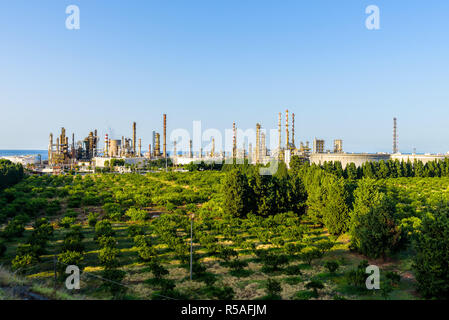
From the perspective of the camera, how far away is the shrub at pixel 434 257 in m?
9.94

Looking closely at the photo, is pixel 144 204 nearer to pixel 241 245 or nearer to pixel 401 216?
pixel 241 245

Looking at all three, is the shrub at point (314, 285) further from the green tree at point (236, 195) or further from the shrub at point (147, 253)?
the green tree at point (236, 195)

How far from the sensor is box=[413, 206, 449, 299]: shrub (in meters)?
9.94

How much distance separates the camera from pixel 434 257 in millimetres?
10070

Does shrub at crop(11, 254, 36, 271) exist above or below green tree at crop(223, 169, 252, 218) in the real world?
below

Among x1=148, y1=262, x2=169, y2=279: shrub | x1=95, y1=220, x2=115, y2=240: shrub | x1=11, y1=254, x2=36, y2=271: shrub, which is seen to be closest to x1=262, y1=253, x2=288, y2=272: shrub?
x1=148, y1=262, x2=169, y2=279: shrub

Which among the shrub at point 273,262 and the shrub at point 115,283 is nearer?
the shrub at point 115,283

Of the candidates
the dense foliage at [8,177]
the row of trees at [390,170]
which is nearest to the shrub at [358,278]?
the dense foliage at [8,177]

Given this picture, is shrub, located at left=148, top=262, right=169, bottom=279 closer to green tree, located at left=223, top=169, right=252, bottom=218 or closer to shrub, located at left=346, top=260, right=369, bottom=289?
shrub, located at left=346, top=260, right=369, bottom=289

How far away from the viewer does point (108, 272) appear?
1212 cm

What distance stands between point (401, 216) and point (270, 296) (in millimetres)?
16638

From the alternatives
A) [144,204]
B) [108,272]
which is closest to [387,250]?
[108,272]

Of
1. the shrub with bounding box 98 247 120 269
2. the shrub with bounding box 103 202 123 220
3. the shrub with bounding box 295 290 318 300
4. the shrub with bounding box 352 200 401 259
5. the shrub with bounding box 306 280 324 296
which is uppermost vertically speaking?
the shrub with bounding box 352 200 401 259

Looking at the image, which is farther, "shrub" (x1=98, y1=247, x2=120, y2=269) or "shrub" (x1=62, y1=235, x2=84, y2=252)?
"shrub" (x1=62, y1=235, x2=84, y2=252)
